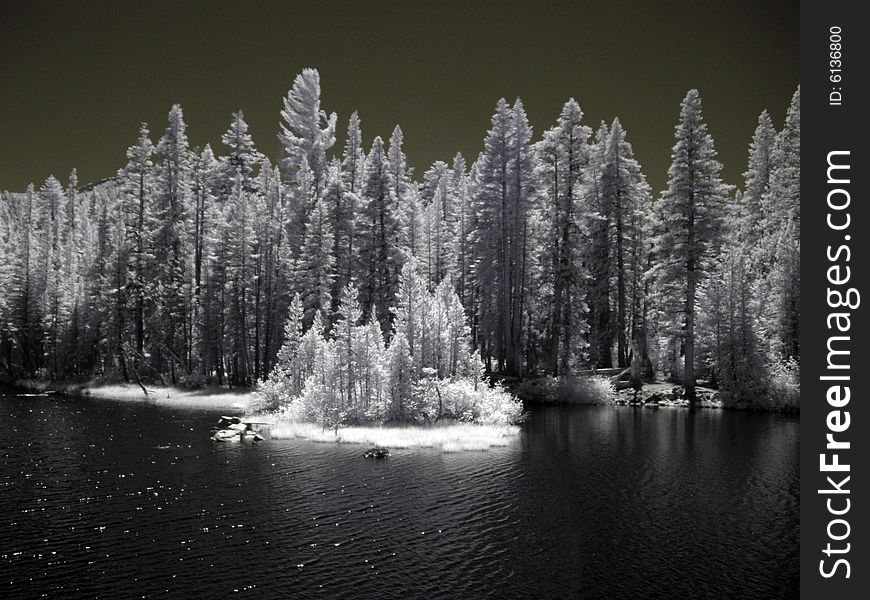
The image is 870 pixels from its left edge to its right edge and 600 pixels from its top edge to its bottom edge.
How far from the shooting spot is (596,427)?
31234 mm

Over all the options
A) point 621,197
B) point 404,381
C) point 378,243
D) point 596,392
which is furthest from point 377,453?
point 621,197

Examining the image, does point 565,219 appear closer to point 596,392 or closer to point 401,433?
point 596,392

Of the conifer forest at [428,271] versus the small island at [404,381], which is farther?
the conifer forest at [428,271]

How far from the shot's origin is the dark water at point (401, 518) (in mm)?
13030

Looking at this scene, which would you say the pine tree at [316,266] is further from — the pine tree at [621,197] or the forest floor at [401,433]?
the pine tree at [621,197]

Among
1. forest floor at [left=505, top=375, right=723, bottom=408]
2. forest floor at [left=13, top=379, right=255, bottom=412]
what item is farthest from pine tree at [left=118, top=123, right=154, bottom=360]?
forest floor at [left=505, top=375, right=723, bottom=408]

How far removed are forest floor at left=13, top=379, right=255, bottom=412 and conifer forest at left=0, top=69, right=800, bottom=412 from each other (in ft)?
8.53

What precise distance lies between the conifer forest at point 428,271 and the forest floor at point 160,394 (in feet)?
8.53

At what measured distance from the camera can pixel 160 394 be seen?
47.1 metres

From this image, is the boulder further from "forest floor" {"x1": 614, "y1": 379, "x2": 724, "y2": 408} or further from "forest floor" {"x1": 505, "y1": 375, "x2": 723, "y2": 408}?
"forest floor" {"x1": 614, "y1": 379, "x2": 724, "y2": 408}

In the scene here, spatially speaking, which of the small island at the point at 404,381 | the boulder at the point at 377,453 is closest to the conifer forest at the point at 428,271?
the small island at the point at 404,381

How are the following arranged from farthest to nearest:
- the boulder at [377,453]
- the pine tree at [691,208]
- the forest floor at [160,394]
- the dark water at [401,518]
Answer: the forest floor at [160,394] < the pine tree at [691,208] < the boulder at [377,453] < the dark water at [401,518]

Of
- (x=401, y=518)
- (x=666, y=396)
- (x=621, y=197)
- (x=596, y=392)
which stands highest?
(x=621, y=197)

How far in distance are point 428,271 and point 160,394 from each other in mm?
26355
